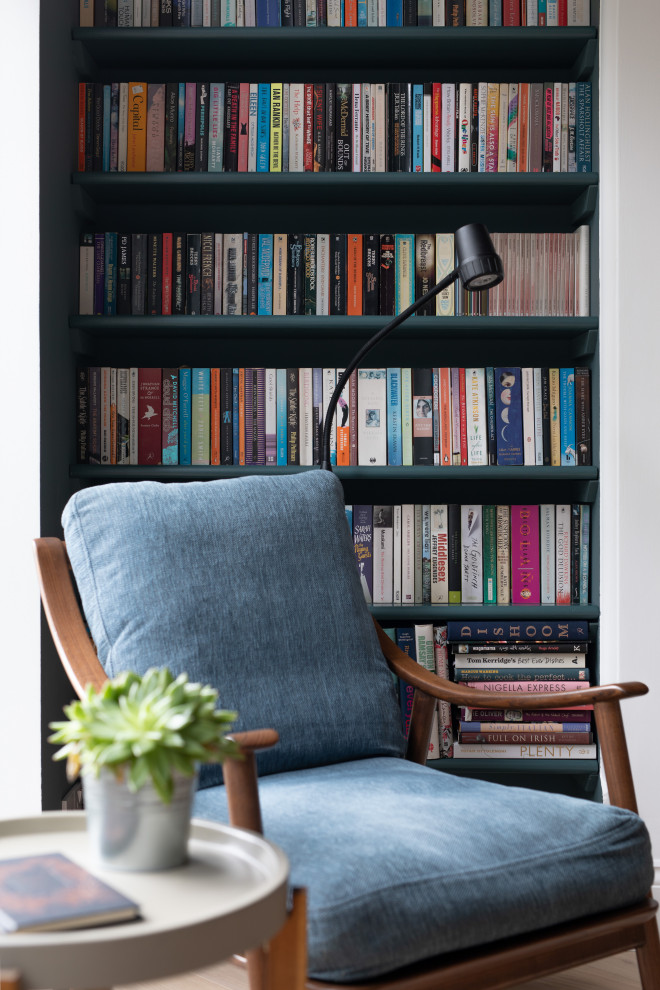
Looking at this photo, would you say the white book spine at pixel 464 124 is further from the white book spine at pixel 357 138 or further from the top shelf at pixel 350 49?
the white book spine at pixel 357 138

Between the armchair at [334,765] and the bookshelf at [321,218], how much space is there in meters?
0.57

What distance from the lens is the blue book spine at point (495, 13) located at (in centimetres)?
228

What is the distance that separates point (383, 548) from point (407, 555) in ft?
0.21

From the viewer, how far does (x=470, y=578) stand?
7.52 ft

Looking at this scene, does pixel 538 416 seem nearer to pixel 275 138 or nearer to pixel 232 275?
pixel 232 275

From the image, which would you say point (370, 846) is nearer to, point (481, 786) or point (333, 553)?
point (481, 786)

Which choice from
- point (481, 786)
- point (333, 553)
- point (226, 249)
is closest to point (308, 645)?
point (333, 553)

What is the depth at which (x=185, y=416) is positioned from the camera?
7.51 feet

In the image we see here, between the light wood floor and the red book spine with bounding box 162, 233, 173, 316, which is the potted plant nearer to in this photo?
the light wood floor

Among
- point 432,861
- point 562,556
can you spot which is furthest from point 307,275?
point 432,861

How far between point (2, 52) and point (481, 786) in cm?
185

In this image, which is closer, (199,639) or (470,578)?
(199,639)

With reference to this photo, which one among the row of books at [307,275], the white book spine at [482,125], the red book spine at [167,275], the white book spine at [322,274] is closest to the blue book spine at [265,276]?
the row of books at [307,275]

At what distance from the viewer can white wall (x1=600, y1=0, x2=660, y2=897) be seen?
215 cm
